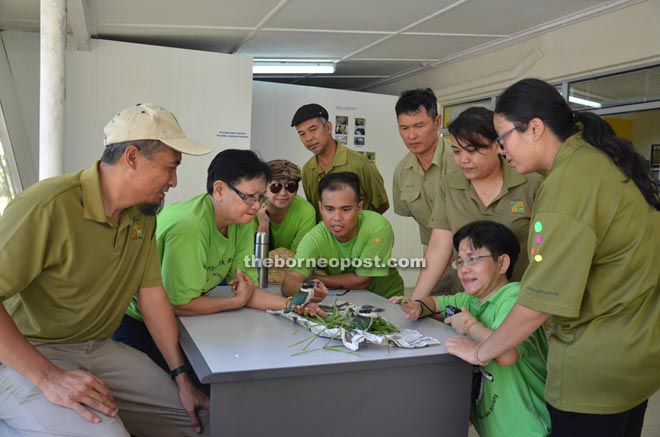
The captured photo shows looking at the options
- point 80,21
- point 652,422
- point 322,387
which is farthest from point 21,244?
point 652,422

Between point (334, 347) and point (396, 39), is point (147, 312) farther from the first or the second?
point (396, 39)

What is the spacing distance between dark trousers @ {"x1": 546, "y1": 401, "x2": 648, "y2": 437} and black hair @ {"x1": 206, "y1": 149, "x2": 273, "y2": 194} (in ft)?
4.56

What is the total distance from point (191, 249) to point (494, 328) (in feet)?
3.80

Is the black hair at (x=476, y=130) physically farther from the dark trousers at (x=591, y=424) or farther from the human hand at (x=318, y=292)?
the dark trousers at (x=591, y=424)

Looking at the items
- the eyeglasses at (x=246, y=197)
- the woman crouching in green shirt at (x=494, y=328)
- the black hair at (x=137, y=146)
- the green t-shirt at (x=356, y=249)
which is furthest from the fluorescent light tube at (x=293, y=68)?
the black hair at (x=137, y=146)

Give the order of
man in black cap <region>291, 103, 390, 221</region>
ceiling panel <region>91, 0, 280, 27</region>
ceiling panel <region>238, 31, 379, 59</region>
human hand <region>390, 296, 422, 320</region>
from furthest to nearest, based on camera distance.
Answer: ceiling panel <region>238, 31, 379, 59</region>
ceiling panel <region>91, 0, 280, 27</region>
man in black cap <region>291, 103, 390, 221</region>
human hand <region>390, 296, 422, 320</region>

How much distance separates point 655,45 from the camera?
4.20 meters

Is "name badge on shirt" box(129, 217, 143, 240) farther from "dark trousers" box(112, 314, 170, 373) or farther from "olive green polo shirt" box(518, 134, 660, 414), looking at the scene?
"olive green polo shirt" box(518, 134, 660, 414)

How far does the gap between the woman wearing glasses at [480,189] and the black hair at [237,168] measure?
87 centimetres

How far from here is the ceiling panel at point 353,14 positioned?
4254mm

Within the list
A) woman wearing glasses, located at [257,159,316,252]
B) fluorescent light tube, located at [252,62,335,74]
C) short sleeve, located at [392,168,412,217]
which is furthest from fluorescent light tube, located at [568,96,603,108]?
woman wearing glasses, located at [257,159,316,252]

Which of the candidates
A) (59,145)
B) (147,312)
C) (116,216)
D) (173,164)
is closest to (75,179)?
(116,216)

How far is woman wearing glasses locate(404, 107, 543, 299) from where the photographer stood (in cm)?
250

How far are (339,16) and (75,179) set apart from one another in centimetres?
325
